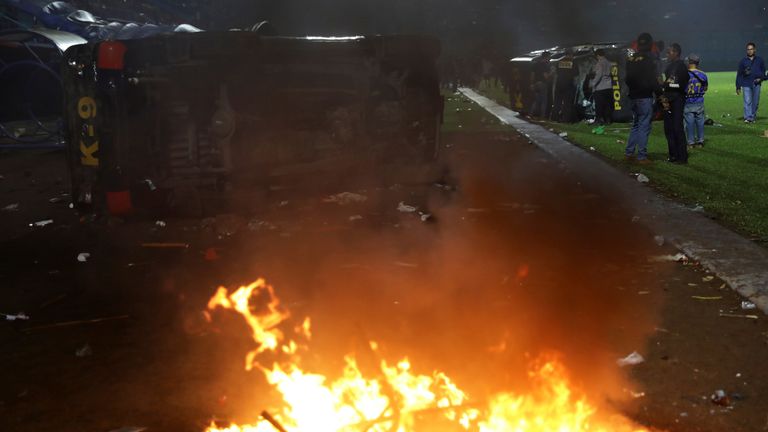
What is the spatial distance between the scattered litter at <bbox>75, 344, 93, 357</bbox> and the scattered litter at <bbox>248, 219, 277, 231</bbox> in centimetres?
310

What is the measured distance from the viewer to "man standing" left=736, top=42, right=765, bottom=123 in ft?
55.1

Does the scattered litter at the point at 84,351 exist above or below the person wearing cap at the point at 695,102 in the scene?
below

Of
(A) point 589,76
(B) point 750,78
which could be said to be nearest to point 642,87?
(B) point 750,78

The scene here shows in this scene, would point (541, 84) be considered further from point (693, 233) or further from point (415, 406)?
point (415, 406)

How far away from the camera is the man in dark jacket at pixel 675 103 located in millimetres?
10961

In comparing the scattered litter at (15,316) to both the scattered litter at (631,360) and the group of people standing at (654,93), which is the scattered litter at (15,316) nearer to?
the scattered litter at (631,360)

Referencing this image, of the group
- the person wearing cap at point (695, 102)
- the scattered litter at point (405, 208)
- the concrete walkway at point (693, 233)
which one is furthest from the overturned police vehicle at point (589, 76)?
the scattered litter at point (405, 208)

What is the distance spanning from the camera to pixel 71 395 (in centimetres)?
340

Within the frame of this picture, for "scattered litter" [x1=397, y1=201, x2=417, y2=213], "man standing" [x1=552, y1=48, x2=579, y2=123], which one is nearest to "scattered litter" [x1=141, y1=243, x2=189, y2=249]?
"scattered litter" [x1=397, y1=201, x2=417, y2=213]

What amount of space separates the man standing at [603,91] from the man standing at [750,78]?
3150mm

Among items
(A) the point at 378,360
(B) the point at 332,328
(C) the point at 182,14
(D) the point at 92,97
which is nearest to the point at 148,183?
(D) the point at 92,97

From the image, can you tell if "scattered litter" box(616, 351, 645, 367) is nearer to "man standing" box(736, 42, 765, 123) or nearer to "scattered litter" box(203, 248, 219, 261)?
"scattered litter" box(203, 248, 219, 261)

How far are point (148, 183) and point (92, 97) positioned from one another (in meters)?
0.99

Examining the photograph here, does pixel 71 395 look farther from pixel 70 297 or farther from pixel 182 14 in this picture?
pixel 182 14
